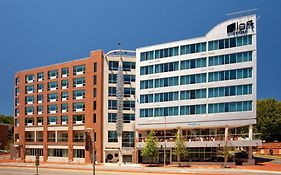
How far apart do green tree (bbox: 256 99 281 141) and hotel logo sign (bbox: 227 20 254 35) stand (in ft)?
156

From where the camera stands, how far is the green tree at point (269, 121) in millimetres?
111188

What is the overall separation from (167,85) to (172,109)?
Answer: 18.2 ft

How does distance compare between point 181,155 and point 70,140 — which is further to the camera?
point 70,140

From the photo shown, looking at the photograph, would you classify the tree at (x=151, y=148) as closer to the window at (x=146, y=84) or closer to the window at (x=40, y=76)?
the window at (x=146, y=84)

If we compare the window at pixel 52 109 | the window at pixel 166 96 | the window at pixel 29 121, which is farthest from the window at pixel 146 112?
the window at pixel 29 121

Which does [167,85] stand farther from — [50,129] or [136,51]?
[50,129]

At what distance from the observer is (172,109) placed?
260ft

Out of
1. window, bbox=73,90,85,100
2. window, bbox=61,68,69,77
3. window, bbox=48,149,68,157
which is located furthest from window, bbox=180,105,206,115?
window, bbox=48,149,68,157

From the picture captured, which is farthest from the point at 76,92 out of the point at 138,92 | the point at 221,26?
the point at 221,26

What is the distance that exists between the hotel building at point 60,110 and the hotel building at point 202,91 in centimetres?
1171

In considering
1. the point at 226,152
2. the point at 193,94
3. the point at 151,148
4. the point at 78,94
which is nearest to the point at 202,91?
the point at 193,94

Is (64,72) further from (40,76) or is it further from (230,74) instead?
(230,74)

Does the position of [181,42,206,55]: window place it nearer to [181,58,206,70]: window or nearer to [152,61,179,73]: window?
[181,58,206,70]: window

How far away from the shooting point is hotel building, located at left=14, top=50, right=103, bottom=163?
8938 cm
